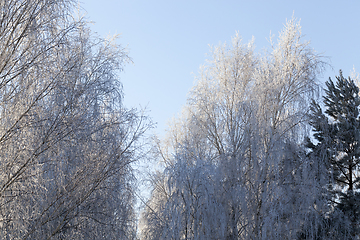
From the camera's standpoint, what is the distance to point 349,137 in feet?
43.0

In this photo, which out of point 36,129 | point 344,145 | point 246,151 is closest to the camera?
point 36,129

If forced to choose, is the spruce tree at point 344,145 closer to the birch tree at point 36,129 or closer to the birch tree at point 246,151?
the birch tree at point 246,151

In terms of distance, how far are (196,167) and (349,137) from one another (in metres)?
7.49

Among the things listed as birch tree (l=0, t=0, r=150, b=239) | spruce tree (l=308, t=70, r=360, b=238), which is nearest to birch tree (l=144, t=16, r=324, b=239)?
spruce tree (l=308, t=70, r=360, b=238)

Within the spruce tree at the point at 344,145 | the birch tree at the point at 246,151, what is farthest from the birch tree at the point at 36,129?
the spruce tree at the point at 344,145

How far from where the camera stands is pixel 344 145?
12.9 meters

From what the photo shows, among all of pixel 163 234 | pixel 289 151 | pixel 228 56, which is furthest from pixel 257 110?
pixel 163 234

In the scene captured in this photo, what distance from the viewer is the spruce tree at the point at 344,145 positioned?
468 inches

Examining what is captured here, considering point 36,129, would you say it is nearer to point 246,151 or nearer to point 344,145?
point 246,151

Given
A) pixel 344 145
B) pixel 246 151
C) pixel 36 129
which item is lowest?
pixel 36 129

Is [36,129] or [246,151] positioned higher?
[246,151]

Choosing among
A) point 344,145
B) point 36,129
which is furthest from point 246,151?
point 36,129

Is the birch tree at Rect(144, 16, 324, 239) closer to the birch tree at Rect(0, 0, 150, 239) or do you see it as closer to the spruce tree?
the spruce tree

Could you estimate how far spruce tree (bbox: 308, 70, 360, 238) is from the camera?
39.0 feet
